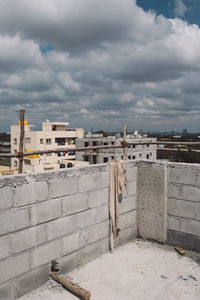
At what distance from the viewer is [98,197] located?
4465 mm

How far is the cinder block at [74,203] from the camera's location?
3.91 metres

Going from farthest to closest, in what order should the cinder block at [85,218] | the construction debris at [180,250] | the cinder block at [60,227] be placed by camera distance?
the construction debris at [180,250]
the cinder block at [85,218]
the cinder block at [60,227]

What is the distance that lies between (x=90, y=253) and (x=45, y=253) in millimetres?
985

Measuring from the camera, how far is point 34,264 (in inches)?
→ 139

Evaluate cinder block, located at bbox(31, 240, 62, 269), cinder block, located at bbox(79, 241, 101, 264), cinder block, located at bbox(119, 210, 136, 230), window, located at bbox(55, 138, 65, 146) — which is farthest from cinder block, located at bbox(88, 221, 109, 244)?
window, located at bbox(55, 138, 65, 146)

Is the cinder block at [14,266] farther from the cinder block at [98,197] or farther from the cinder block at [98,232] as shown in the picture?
the cinder block at [98,197]

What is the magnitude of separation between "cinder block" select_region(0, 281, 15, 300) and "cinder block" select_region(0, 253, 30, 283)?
0.08m

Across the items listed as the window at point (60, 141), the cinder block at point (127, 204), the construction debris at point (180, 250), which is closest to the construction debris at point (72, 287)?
the cinder block at point (127, 204)

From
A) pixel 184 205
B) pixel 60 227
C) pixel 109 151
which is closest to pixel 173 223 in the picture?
pixel 184 205

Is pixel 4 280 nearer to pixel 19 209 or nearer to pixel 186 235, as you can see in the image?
pixel 19 209

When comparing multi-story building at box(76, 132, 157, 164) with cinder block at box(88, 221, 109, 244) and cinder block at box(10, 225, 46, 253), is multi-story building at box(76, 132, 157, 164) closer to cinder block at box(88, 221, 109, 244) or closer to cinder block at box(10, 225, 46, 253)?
cinder block at box(88, 221, 109, 244)

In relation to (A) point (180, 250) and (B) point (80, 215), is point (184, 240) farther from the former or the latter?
(B) point (80, 215)

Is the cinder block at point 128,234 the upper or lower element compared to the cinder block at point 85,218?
lower

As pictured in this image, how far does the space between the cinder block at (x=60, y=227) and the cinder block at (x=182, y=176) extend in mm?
2119
